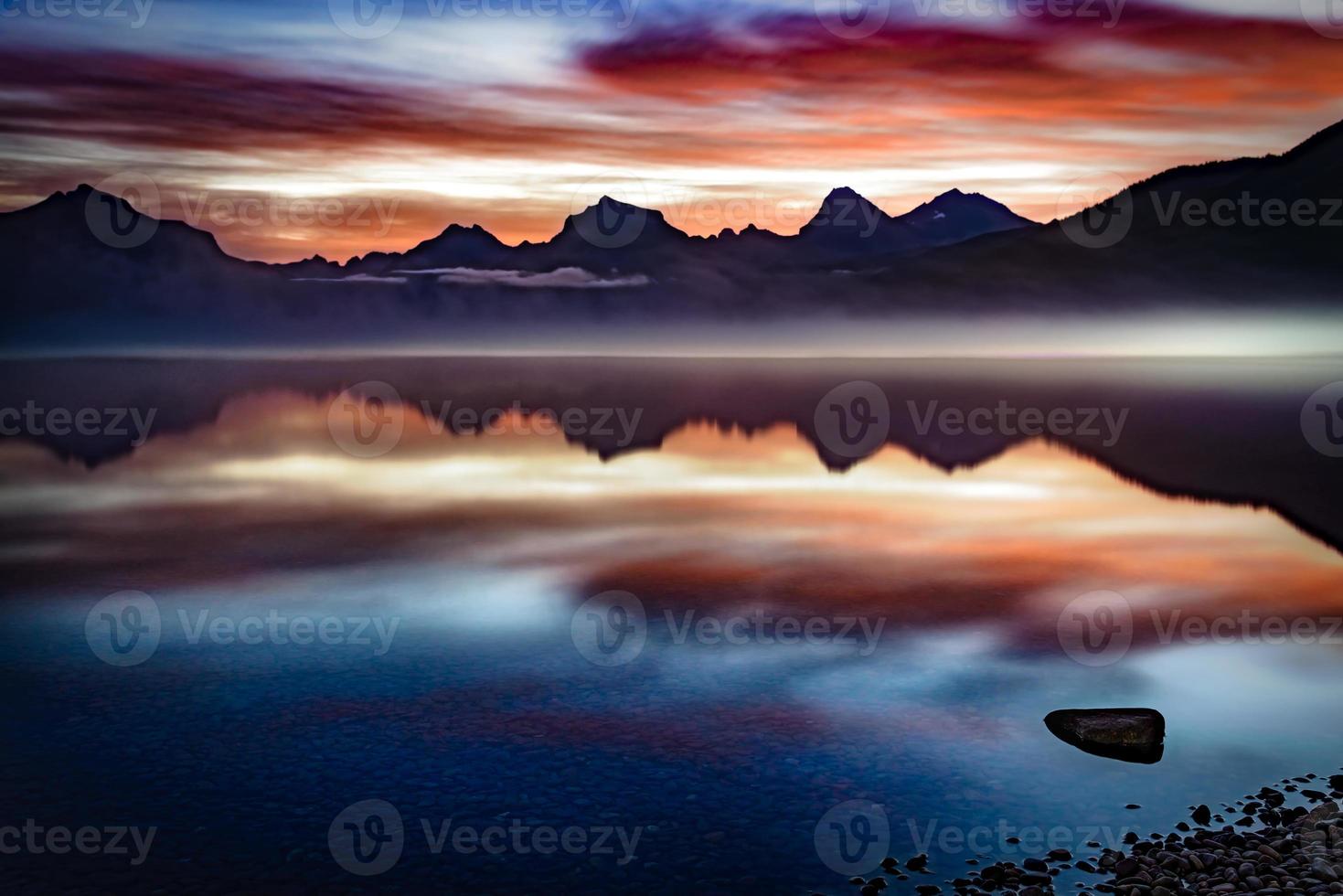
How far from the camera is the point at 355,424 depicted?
95.6 metres

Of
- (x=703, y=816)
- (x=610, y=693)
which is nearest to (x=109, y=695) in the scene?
(x=610, y=693)

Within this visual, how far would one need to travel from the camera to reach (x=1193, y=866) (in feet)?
41.1

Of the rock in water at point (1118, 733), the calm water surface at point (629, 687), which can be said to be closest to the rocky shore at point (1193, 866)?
the calm water surface at point (629, 687)

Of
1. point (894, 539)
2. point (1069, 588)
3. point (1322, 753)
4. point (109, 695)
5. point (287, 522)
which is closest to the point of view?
point (1322, 753)

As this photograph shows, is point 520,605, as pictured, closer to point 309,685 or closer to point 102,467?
point 309,685

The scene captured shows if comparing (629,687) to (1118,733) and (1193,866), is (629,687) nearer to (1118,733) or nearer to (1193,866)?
(1118,733)

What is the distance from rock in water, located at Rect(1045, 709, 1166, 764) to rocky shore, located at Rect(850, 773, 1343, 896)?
2.47m

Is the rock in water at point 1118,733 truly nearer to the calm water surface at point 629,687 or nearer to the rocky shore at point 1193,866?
the calm water surface at point 629,687

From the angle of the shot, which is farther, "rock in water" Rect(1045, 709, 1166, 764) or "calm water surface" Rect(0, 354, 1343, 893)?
"rock in water" Rect(1045, 709, 1166, 764)

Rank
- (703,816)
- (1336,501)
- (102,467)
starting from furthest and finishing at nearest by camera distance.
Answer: (102,467) → (1336,501) → (703,816)

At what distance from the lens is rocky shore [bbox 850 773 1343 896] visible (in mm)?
12016

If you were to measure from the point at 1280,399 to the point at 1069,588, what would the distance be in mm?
141365

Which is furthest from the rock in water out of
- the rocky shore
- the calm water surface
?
the rocky shore

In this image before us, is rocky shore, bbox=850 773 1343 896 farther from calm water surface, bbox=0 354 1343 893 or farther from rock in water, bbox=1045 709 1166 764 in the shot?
rock in water, bbox=1045 709 1166 764
